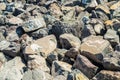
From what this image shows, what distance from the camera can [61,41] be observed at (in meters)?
9.34

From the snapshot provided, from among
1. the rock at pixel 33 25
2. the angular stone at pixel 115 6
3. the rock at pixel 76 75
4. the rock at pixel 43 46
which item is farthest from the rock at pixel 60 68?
the angular stone at pixel 115 6

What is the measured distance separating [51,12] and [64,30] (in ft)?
5.56

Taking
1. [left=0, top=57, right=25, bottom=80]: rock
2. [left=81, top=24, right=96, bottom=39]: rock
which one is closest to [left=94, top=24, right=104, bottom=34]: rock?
[left=81, top=24, right=96, bottom=39]: rock

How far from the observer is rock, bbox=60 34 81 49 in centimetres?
905

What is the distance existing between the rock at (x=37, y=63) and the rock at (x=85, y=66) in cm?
82

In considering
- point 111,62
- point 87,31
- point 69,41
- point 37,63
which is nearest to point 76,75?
point 111,62

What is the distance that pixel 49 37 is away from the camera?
968 centimetres

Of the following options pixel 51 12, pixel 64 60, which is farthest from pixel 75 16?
pixel 64 60

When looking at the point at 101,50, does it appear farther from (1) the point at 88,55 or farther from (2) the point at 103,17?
(2) the point at 103,17

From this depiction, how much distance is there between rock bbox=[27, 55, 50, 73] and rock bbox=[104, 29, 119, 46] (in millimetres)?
1740

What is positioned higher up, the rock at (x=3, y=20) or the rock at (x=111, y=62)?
the rock at (x=111, y=62)

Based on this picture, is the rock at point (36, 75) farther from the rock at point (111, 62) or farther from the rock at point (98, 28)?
the rock at point (98, 28)

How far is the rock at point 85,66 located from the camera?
26.2 ft

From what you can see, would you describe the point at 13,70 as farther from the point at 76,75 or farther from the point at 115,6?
the point at 115,6
